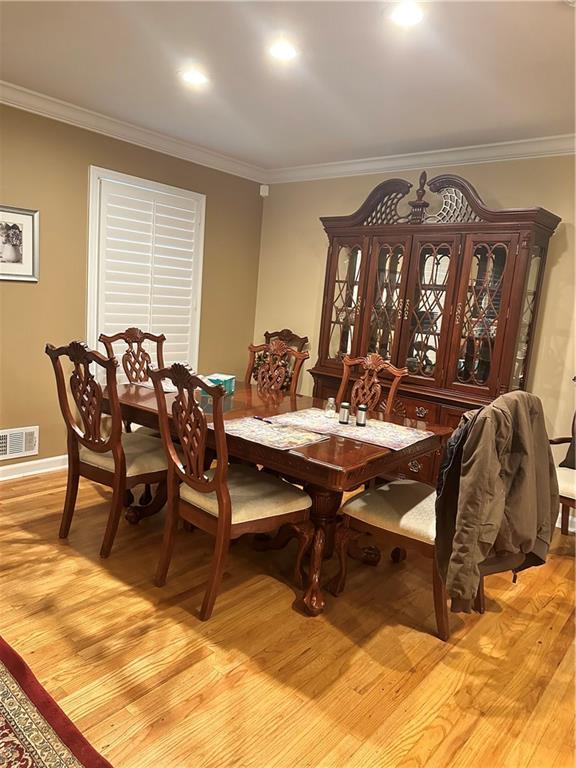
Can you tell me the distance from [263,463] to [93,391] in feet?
3.28

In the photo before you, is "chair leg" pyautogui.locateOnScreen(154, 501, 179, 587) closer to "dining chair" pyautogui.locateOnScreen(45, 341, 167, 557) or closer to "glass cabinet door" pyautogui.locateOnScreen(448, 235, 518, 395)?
"dining chair" pyautogui.locateOnScreen(45, 341, 167, 557)

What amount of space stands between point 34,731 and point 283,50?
285cm

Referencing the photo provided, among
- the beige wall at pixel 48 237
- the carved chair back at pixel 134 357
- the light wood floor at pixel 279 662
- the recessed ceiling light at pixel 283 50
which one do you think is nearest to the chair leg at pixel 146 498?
the light wood floor at pixel 279 662

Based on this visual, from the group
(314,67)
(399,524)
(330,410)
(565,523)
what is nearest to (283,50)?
(314,67)

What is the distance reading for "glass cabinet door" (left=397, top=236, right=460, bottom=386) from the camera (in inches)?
145

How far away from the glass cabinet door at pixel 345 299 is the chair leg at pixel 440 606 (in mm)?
2204

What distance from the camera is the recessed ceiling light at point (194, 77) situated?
278 cm

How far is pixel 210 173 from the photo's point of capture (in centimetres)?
457

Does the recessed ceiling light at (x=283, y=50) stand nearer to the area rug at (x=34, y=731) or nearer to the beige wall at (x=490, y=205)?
the beige wall at (x=490, y=205)

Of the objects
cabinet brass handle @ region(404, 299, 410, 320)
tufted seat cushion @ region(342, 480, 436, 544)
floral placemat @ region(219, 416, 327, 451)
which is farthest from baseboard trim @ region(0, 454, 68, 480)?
cabinet brass handle @ region(404, 299, 410, 320)

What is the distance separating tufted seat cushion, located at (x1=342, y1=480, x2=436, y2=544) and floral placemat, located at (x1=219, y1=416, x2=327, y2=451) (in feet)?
1.15

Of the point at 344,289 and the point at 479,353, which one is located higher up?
the point at 344,289

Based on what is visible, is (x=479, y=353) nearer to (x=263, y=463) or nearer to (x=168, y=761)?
(x=263, y=463)

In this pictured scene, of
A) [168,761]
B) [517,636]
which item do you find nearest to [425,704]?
[517,636]
